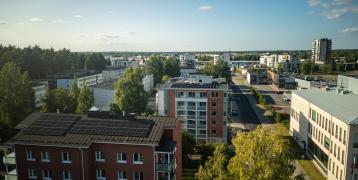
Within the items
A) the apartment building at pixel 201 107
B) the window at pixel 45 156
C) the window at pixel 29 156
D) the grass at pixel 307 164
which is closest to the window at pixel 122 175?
the window at pixel 45 156

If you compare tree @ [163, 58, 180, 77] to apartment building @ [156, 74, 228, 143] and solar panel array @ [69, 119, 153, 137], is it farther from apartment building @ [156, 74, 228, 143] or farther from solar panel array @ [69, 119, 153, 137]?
solar panel array @ [69, 119, 153, 137]

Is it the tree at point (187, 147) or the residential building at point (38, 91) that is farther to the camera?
the residential building at point (38, 91)

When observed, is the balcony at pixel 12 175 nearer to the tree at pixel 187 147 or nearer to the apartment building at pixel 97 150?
the apartment building at pixel 97 150

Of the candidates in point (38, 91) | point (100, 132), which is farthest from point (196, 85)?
point (38, 91)

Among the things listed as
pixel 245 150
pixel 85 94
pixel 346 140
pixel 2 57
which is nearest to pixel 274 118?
pixel 346 140

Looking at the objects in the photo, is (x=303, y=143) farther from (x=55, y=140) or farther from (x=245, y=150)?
(x=55, y=140)

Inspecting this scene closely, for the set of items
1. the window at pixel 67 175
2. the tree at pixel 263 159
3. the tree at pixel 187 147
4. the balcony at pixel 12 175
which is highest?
the tree at pixel 263 159

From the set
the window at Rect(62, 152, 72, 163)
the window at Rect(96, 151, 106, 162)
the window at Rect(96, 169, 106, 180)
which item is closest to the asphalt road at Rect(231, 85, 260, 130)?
the window at Rect(96, 169, 106, 180)
